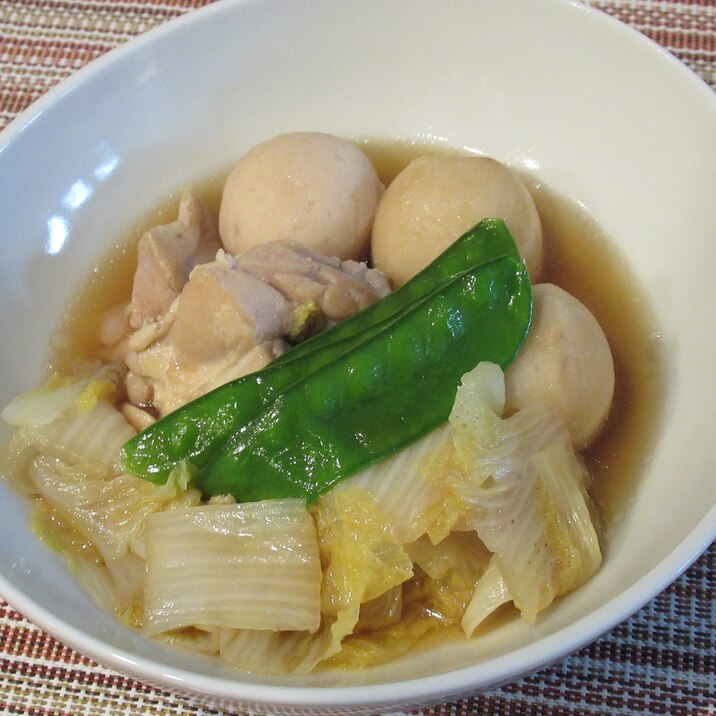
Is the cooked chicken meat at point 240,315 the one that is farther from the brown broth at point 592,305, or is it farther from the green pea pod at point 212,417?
the brown broth at point 592,305

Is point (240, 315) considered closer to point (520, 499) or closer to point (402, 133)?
point (520, 499)

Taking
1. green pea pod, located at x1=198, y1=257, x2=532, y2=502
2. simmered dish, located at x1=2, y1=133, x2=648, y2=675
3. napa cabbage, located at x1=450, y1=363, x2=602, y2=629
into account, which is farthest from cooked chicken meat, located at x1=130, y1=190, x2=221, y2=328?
napa cabbage, located at x1=450, y1=363, x2=602, y2=629

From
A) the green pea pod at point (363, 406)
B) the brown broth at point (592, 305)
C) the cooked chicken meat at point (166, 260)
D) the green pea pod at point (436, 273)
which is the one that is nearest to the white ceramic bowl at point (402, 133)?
the brown broth at point (592, 305)

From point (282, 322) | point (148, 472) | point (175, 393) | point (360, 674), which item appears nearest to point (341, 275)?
point (282, 322)

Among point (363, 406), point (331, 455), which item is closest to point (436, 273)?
point (363, 406)

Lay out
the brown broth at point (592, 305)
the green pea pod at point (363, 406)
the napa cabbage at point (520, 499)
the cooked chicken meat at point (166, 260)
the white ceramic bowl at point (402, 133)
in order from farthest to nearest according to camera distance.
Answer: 1. the cooked chicken meat at point (166, 260)
2. the brown broth at point (592, 305)
3. the white ceramic bowl at point (402, 133)
4. the green pea pod at point (363, 406)
5. the napa cabbage at point (520, 499)

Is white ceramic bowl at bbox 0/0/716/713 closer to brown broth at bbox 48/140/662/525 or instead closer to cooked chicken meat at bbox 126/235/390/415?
brown broth at bbox 48/140/662/525
